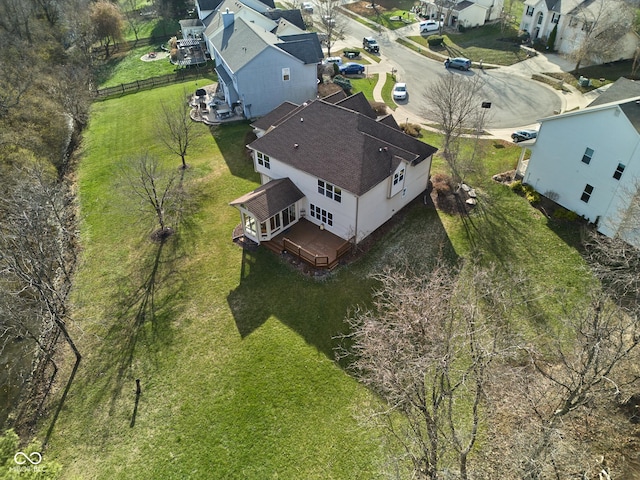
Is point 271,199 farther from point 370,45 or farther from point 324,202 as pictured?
point 370,45

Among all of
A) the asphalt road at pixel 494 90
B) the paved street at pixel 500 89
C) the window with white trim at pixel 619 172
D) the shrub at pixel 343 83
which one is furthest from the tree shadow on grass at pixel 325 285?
the shrub at pixel 343 83

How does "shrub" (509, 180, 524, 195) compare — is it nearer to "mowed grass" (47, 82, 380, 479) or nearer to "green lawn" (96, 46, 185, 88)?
"mowed grass" (47, 82, 380, 479)

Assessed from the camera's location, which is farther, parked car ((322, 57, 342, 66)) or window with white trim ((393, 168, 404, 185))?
parked car ((322, 57, 342, 66))

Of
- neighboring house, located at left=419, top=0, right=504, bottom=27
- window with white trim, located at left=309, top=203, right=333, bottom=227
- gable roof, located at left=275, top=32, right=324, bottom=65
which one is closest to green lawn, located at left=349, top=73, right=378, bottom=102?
gable roof, located at left=275, top=32, right=324, bottom=65

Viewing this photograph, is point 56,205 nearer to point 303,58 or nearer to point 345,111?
point 345,111

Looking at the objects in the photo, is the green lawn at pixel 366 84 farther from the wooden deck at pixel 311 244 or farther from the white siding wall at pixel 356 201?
the wooden deck at pixel 311 244

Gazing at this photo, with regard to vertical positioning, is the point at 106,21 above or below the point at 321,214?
above

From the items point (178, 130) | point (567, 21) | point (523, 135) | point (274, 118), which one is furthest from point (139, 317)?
point (567, 21)
